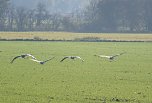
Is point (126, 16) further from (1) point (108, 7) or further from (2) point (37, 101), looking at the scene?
(2) point (37, 101)

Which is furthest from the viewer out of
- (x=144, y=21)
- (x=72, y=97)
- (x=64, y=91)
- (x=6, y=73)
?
(x=144, y=21)

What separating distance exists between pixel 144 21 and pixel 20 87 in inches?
5274

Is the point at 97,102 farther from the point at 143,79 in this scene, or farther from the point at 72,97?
the point at 143,79

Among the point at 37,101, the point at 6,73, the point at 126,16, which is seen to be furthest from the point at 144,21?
the point at 37,101

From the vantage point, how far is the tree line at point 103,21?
15212 cm

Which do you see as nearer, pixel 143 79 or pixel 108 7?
pixel 143 79

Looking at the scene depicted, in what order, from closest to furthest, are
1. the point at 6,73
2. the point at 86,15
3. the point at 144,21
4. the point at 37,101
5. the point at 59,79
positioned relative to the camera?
the point at 37,101 → the point at 59,79 → the point at 6,73 → the point at 144,21 → the point at 86,15

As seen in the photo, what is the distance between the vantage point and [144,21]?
152375 millimetres

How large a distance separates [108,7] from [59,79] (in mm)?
135504

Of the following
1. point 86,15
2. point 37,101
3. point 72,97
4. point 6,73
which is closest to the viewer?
point 37,101

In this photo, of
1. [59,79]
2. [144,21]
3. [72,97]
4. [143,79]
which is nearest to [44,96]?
[72,97]

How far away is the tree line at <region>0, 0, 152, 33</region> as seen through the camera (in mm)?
152125

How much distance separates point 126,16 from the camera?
157 metres

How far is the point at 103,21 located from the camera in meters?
156
